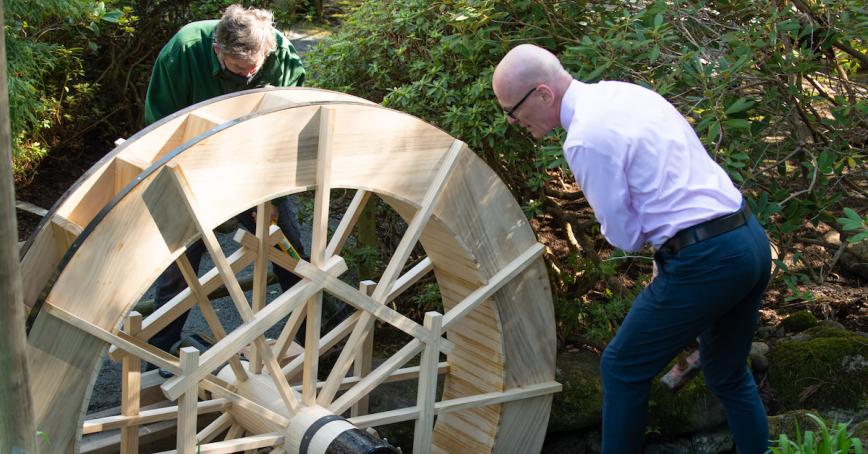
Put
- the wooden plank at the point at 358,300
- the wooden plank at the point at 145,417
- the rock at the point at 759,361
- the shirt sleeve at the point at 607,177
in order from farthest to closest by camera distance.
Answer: the rock at the point at 759,361 < the wooden plank at the point at 145,417 < the wooden plank at the point at 358,300 < the shirt sleeve at the point at 607,177

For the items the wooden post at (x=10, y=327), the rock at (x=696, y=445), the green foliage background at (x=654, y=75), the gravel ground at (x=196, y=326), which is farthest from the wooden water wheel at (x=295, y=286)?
the gravel ground at (x=196, y=326)

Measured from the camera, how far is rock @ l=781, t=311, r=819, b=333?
5.28 meters

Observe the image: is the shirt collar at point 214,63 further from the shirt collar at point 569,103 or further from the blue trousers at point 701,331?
the blue trousers at point 701,331

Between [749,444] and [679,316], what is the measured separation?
0.73 m

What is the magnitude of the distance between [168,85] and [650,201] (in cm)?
227

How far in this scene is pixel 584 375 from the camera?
15.4 feet

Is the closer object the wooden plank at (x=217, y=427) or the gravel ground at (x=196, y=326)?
the wooden plank at (x=217, y=427)

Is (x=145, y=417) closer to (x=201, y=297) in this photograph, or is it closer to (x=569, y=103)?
(x=201, y=297)

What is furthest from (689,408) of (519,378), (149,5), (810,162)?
(149,5)

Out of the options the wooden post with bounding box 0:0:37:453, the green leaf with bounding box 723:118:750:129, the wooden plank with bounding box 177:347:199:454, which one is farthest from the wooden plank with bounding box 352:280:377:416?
the wooden post with bounding box 0:0:37:453

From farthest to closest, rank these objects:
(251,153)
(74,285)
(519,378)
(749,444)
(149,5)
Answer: (149,5) → (519,378) → (749,444) → (251,153) → (74,285)

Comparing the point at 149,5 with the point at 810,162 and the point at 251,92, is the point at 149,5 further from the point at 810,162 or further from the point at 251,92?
the point at 810,162

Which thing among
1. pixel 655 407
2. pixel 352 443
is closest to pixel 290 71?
pixel 352 443

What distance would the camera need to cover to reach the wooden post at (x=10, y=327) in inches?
67.6
